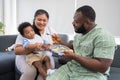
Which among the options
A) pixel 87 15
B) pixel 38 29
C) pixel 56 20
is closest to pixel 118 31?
pixel 56 20

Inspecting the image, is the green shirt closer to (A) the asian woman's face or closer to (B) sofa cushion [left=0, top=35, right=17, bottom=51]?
(A) the asian woman's face

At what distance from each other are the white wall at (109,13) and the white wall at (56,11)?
42cm

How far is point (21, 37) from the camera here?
2197mm

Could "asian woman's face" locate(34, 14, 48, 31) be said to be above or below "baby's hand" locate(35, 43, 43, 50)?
above

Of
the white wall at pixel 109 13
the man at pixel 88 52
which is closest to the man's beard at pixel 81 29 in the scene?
the man at pixel 88 52

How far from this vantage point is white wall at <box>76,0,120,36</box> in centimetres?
335

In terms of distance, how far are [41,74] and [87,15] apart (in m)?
0.83

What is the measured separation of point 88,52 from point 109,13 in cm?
183

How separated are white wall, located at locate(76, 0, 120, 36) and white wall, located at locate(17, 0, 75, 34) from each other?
419mm

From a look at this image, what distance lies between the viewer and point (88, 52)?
68.7 inches

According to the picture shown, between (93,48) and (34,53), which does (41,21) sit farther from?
(93,48)

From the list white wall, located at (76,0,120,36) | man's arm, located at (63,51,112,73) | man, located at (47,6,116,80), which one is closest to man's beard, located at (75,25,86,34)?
man, located at (47,6,116,80)

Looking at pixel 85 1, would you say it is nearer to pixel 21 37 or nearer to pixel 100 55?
pixel 21 37

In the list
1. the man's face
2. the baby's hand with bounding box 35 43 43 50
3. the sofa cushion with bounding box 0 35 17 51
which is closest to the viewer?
the man's face
